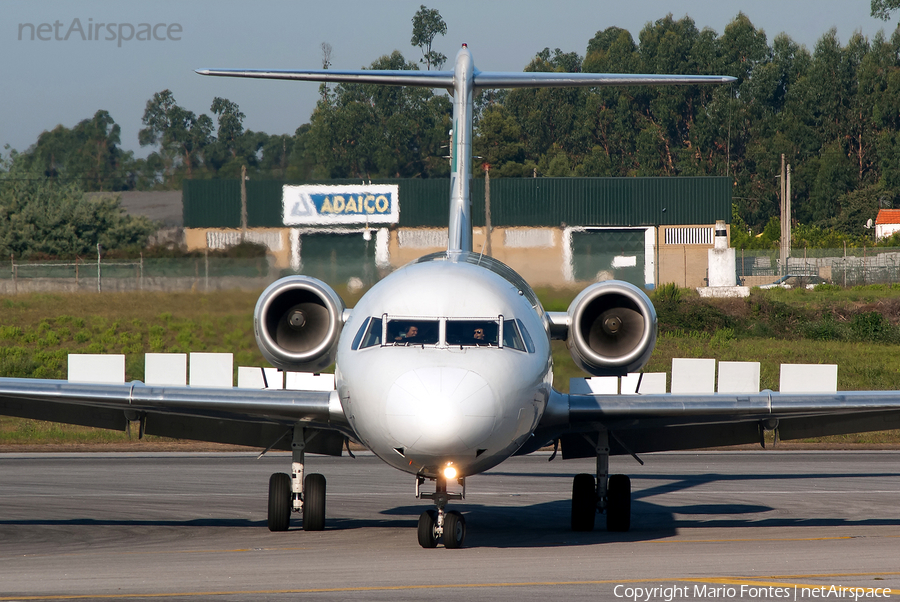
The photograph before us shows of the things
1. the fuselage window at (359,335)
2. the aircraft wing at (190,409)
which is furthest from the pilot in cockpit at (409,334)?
the aircraft wing at (190,409)

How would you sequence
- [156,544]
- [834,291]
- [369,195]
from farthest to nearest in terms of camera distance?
[834,291] → [369,195] → [156,544]

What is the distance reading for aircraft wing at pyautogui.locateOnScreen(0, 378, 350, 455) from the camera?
13.4 m

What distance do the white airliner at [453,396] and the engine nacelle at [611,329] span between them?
0.8 inches

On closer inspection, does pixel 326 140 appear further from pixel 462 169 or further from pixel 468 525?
pixel 468 525

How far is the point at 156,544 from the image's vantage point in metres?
13.3

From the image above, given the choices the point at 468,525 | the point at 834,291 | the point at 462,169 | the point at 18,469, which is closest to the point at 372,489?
the point at 468,525

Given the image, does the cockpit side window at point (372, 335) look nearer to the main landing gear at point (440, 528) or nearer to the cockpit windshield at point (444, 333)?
the cockpit windshield at point (444, 333)

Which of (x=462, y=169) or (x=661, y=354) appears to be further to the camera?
(x=661, y=354)

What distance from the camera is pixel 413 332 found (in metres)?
11.8

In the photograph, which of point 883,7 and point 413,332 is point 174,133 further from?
point 883,7

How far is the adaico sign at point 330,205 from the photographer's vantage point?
24.2 meters

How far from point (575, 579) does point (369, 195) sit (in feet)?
53.5

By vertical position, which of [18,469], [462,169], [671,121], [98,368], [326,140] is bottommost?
[18,469]
